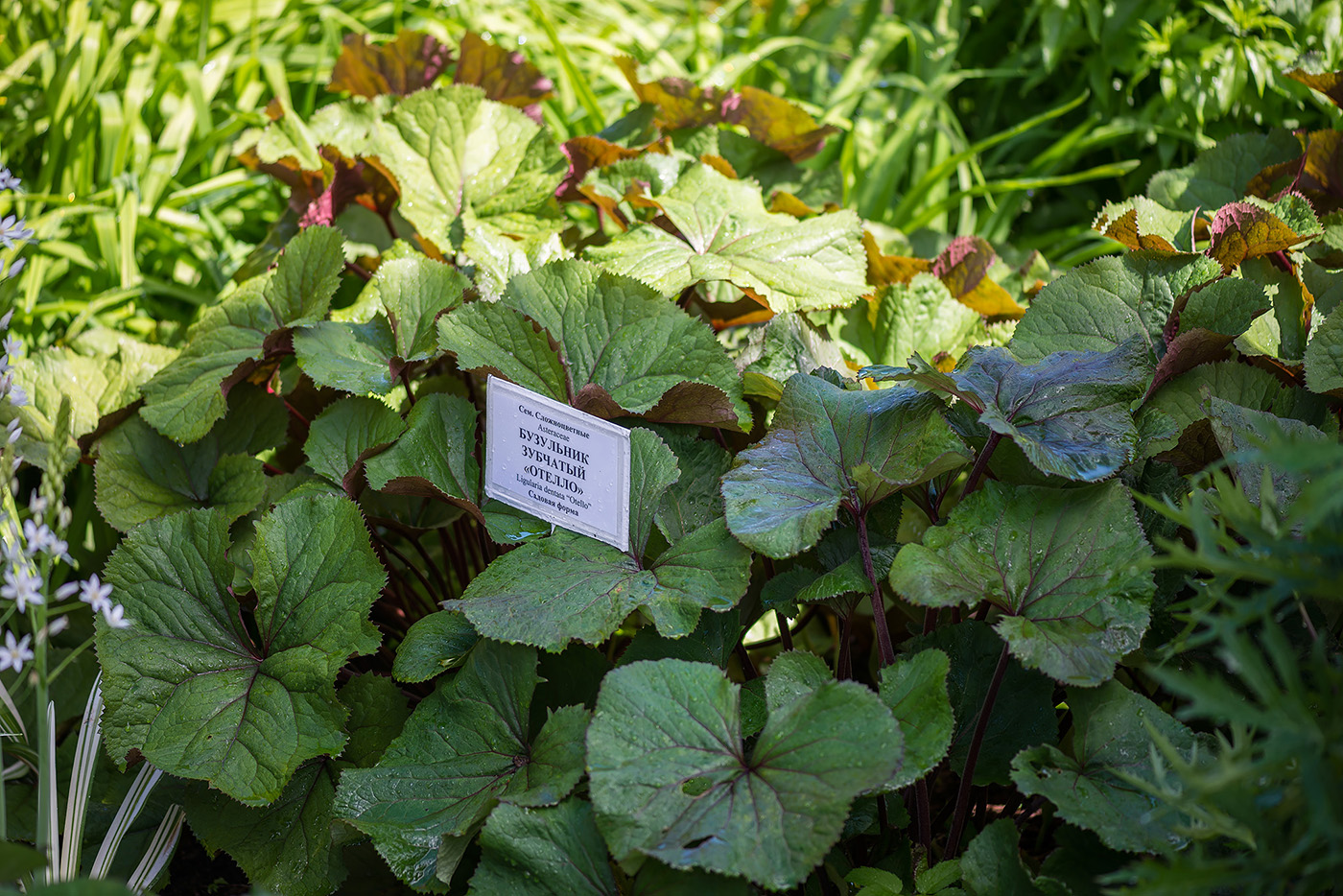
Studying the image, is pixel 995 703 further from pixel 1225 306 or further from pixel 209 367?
pixel 209 367

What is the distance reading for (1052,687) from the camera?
1.03m

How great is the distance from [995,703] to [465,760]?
553 millimetres

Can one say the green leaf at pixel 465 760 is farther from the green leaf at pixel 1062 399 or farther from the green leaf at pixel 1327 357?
the green leaf at pixel 1327 357

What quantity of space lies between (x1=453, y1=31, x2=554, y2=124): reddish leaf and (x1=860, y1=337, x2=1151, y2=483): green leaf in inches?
48.2

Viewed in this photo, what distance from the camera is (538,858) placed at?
88 centimetres

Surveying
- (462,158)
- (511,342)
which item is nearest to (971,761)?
(511,342)

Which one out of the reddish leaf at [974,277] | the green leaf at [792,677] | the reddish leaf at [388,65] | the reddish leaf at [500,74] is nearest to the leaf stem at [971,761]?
the green leaf at [792,677]

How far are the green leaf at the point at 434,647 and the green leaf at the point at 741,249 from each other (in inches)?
19.4

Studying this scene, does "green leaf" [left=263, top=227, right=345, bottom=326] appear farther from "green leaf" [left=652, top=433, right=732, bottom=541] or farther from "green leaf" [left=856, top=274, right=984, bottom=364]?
"green leaf" [left=856, top=274, right=984, bottom=364]

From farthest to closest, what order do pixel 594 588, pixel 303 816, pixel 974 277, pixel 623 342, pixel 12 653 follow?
pixel 974 277, pixel 623 342, pixel 303 816, pixel 594 588, pixel 12 653

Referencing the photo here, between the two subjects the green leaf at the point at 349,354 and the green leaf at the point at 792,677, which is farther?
the green leaf at the point at 349,354

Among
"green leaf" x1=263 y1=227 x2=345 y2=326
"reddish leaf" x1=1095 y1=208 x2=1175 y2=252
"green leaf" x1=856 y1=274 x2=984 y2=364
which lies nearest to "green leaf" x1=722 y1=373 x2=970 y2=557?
"green leaf" x1=856 y1=274 x2=984 y2=364

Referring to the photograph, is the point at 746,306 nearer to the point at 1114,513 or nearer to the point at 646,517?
the point at 646,517

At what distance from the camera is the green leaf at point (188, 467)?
1.33 m
